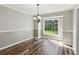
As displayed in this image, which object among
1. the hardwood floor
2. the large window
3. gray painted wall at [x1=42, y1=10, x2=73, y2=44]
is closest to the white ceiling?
gray painted wall at [x1=42, y1=10, x2=73, y2=44]

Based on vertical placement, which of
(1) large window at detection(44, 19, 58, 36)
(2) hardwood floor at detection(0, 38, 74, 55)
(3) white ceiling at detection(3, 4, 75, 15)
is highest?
(3) white ceiling at detection(3, 4, 75, 15)

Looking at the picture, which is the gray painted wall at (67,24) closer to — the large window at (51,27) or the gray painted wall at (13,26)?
the large window at (51,27)

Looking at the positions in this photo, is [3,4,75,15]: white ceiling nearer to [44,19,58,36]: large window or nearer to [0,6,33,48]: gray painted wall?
[0,6,33,48]: gray painted wall

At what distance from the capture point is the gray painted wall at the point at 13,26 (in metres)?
1.88

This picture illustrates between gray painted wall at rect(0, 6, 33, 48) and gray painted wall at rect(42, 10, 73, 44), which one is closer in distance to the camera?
gray painted wall at rect(0, 6, 33, 48)

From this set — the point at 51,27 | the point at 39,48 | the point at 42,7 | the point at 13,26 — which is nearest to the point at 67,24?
the point at 51,27

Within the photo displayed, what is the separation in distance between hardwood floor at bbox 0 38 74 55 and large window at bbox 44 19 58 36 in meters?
0.17

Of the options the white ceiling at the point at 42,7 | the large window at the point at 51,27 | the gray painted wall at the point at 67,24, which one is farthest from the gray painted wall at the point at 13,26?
the gray painted wall at the point at 67,24

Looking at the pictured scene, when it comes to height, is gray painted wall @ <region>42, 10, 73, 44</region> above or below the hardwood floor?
above

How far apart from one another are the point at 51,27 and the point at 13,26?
30.9 inches

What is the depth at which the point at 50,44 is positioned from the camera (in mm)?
2068

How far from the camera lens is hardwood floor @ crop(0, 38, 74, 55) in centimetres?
193

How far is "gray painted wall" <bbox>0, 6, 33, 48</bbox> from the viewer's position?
1.88m

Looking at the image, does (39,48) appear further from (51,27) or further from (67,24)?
(67,24)
